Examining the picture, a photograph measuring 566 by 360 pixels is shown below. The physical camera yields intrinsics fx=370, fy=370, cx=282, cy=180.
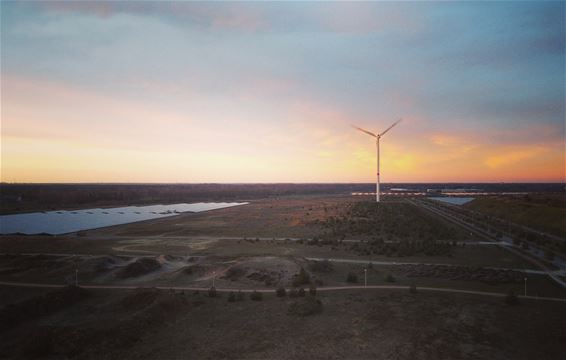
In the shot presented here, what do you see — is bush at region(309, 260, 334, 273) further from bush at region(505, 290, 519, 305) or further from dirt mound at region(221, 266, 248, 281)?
bush at region(505, 290, 519, 305)

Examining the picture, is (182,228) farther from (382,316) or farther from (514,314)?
(514,314)

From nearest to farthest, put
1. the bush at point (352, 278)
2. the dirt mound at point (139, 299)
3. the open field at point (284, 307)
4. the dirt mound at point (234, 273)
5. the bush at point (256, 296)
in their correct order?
the open field at point (284, 307)
the dirt mound at point (139, 299)
the bush at point (256, 296)
the bush at point (352, 278)
the dirt mound at point (234, 273)

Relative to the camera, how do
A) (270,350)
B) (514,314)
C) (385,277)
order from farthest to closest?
1. (385,277)
2. (514,314)
3. (270,350)

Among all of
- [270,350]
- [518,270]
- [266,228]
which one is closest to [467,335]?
[270,350]

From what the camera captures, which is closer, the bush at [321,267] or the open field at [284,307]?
the open field at [284,307]

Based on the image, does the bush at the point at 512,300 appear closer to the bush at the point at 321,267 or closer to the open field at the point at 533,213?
the bush at the point at 321,267

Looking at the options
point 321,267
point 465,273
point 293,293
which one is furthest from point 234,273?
point 465,273

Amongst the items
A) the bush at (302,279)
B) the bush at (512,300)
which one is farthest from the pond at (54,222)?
the bush at (512,300)
